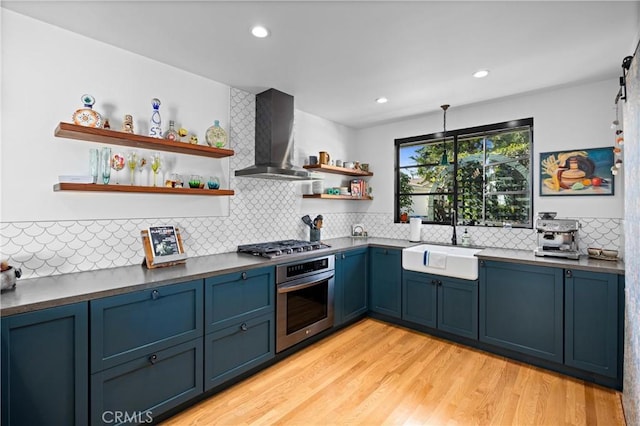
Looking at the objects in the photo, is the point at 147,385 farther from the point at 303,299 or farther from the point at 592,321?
the point at 592,321

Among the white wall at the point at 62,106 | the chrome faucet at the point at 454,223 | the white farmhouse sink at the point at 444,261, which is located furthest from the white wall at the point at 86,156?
the chrome faucet at the point at 454,223

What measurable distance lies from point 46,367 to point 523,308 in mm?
3289

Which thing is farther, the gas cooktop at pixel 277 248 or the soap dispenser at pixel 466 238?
the soap dispenser at pixel 466 238

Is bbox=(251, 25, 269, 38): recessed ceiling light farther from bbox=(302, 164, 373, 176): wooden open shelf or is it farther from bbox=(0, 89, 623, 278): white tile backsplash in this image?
bbox=(302, 164, 373, 176): wooden open shelf

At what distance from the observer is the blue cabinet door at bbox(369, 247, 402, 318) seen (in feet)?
11.2

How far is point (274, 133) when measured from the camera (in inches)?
118

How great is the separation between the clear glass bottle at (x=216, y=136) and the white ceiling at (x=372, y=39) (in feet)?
1.47

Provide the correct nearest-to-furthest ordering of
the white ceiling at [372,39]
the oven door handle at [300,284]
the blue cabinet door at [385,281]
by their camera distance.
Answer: the white ceiling at [372,39], the oven door handle at [300,284], the blue cabinet door at [385,281]

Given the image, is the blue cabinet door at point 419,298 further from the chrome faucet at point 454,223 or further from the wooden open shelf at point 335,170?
the wooden open shelf at point 335,170

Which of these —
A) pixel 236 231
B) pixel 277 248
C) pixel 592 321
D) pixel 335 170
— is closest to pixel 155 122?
pixel 236 231

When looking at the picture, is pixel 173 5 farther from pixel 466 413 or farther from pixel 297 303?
pixel 466 413

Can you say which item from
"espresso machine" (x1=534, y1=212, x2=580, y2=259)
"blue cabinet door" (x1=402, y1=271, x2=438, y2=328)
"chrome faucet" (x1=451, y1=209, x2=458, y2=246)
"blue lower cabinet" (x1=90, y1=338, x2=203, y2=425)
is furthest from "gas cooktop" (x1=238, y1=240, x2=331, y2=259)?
"espresso machine" (x1=534, y1=212, x2=580, y2=259)

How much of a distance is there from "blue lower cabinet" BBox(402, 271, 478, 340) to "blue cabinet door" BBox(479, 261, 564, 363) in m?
0.10

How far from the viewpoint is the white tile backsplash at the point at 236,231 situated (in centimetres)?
192
